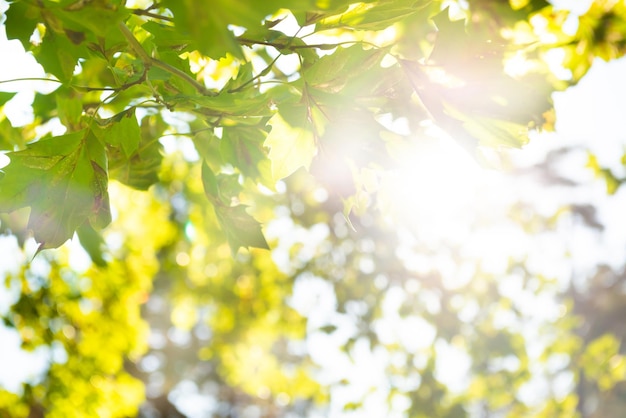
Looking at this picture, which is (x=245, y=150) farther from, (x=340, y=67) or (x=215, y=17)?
(x=215, y=17)

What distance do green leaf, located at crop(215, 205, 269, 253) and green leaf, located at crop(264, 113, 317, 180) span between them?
0.21 metres

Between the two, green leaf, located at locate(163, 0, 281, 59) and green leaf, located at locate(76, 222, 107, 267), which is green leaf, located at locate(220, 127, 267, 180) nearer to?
green leaf, located at locate(76, 222, 107, 267)

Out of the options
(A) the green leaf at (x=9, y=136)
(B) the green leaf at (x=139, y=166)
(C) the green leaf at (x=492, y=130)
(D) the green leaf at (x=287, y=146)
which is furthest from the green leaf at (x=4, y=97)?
(C) the green leaf at (x=492, y=130)

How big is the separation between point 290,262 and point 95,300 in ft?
5.64

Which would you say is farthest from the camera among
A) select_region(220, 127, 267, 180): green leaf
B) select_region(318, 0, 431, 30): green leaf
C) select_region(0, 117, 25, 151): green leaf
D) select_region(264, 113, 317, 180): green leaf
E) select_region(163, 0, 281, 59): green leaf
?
select_region(0, 117, 25, 151): green leaf

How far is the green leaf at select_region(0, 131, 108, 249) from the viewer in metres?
0.93

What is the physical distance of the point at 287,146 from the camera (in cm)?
98

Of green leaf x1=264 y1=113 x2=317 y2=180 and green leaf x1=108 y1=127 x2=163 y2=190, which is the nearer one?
green leaf x1=264 y1=113 x2=317 y2=180

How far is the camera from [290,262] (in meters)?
4.89

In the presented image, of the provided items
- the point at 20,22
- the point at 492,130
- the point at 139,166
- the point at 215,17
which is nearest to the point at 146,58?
the point at 20,22

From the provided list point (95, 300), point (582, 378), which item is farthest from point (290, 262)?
point (582, 378)

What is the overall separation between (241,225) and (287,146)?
0.90 feet

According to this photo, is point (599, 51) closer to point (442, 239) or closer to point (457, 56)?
point (457, 56)

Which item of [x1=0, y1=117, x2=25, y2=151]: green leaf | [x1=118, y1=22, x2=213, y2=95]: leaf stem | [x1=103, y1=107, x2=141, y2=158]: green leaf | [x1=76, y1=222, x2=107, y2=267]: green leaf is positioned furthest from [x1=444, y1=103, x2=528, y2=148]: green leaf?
[x1=0, y1=117, x2=25, y2=151]: green leaf
